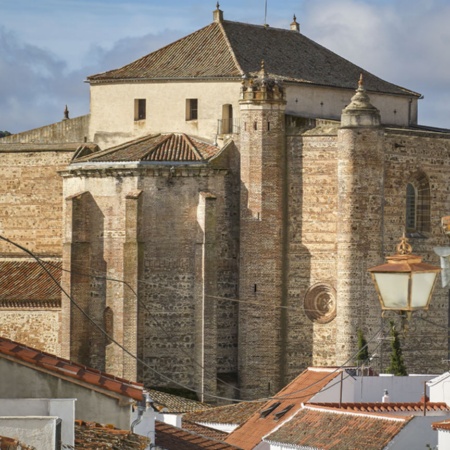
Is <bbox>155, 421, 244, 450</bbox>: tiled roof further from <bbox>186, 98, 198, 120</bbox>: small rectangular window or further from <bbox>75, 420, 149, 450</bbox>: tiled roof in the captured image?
<bbox>186, 98, 198, 120</bbox>: small rectangular window

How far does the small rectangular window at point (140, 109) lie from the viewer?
63656 mm

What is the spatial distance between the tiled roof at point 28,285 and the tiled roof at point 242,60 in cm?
693

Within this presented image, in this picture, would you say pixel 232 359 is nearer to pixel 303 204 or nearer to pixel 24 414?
pixel 303 204

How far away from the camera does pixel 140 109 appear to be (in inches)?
2514

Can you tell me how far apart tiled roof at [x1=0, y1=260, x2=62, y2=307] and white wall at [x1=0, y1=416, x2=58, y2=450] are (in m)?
43.5

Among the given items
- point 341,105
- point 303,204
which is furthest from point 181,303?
point 341,105

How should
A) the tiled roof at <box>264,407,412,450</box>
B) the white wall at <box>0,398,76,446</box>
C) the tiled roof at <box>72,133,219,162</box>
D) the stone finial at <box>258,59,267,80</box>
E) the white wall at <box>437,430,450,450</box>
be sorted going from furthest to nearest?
the tiled roof at <box>72,133,219,162</box> → the stone finial at <box>258,59,267,80</box> → the tiled roof at <box>264,407,412,450</box> → the white wall at <box>437,430,450,450</box> → the white wall at <box>0,398,76,446</box>

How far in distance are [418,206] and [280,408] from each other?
20.5 meters

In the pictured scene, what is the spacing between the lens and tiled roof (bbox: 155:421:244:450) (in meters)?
28.6

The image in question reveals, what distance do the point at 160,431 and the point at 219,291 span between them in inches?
1182

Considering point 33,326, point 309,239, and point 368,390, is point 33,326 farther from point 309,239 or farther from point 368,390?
point 368,390

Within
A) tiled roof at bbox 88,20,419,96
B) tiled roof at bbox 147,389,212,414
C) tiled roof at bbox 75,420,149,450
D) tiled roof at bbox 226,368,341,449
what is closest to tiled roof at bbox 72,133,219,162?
tiled roof at bbox 88,20,419,96

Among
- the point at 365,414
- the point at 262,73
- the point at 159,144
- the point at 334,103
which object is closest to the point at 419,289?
the point at 365,414

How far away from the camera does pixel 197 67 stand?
6275 centimetres
